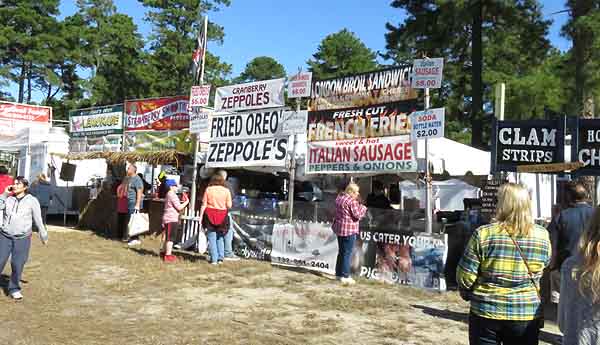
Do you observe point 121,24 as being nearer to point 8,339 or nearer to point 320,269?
point 320,269

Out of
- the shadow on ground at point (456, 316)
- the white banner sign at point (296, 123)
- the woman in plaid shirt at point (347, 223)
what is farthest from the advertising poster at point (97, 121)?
the shadow on ground at point (456, 316)

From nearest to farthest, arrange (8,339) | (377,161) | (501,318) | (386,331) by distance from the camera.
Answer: (501,318) → (8,339) → (386,331) → (377,161)

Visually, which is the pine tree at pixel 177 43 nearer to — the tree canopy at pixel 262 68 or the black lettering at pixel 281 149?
the tree canopy at pixel 262 68

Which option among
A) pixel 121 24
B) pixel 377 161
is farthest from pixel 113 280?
pixel 121 24

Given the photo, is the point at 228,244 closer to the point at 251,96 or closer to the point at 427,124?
the point at 251,96

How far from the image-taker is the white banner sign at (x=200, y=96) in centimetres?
1279

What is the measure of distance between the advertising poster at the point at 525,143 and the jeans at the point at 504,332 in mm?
6134

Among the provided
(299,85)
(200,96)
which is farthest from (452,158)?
(200,96)

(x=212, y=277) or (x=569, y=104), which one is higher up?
(x=569, y=104)

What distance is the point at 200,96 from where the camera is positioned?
12.9 meters

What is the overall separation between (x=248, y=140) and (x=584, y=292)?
396 inches

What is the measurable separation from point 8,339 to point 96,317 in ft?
4.06

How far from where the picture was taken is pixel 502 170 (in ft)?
30.4

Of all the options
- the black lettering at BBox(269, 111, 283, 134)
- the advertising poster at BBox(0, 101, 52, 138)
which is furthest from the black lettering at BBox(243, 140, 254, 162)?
the advertising poster at BBox(0, 101, 52, 138)
